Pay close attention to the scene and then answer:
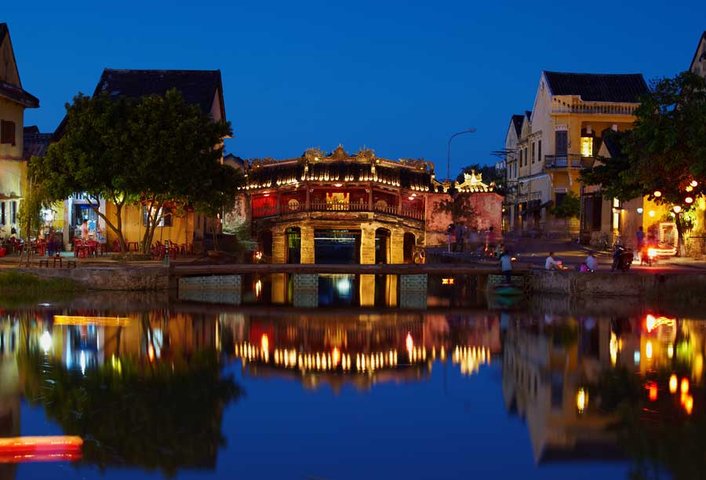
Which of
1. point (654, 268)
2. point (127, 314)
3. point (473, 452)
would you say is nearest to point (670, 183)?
point (654, 268)

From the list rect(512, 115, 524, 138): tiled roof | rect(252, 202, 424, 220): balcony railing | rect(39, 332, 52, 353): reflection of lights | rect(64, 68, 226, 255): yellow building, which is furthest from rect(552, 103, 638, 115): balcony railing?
rect(39, 332, 52, 353): reflection of lights

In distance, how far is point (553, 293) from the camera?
3544 cm

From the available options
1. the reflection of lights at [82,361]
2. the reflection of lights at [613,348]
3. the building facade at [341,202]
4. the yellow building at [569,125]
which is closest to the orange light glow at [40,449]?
the reflection of lights at [82,361]

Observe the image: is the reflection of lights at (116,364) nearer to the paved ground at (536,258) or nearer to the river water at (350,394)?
the river water at (350,394)

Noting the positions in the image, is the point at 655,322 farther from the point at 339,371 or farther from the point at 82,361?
the point at 82,361

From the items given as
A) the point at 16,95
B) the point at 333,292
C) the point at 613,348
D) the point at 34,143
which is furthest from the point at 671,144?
the point at 34,143

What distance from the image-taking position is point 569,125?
59.6 metres

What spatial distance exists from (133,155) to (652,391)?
79.0 feet

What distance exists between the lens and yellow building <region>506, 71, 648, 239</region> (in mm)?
59250

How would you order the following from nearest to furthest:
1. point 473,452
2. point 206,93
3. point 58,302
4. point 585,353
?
point 473,452 < point 585,353 < point 58,302 < point 206,93

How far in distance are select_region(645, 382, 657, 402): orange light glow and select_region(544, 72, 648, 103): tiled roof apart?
143ft

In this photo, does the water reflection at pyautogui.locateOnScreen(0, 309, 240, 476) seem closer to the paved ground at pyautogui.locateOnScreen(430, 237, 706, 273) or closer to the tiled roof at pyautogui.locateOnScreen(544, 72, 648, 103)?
the paved ground at pyautogui.locateOnScreen(430, 237, 706, 273)

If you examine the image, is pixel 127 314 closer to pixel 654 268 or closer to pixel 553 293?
pixel 553 293

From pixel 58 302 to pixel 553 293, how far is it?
61.1 ft
